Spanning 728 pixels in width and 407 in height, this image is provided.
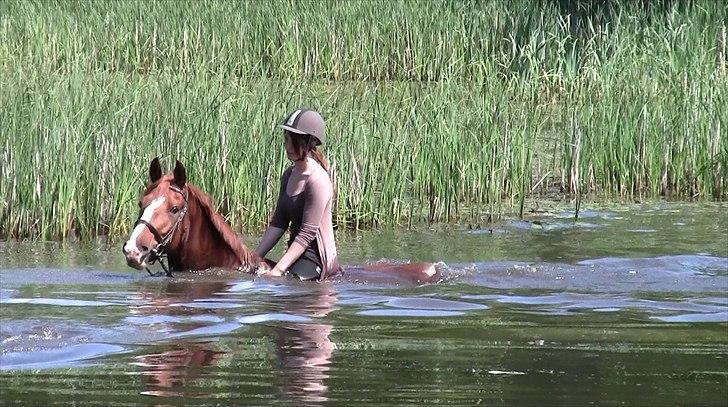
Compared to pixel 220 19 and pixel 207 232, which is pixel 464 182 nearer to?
pixel 207 232

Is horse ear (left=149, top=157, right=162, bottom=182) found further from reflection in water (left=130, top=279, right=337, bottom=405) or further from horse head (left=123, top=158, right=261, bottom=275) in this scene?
reflection in water (left=130, top=279, right=337, bottom=405)

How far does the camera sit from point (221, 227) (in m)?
8.24

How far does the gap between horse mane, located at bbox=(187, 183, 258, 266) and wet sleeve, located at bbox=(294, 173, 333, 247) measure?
0.31m

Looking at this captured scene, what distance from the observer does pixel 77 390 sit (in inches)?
213

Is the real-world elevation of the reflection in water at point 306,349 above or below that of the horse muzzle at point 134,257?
below

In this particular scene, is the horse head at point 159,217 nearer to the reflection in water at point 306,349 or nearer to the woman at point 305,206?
the woman at point 305,206

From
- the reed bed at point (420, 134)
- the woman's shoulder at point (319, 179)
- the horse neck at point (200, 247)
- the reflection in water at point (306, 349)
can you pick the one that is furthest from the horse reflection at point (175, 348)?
the reed bed at point (420, 134)

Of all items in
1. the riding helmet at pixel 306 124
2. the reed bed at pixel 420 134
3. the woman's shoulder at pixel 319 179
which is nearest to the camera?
the riding helmet at pixel 306 124

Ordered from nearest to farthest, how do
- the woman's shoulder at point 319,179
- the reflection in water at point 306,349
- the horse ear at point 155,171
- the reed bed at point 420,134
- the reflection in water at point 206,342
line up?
the reflection in water at point 306,349 → the reflection in water at point 206,342 → the horse ear at point 155,171 → the woman's shoulder at point 319,179 → the reed bed at point 420,134

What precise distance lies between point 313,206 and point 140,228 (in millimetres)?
998

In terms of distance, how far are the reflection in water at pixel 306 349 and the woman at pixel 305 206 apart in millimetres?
170

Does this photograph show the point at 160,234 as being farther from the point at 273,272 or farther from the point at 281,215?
the point at 281,215

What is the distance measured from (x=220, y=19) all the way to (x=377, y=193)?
28.1 ft

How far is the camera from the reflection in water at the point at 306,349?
541cm
